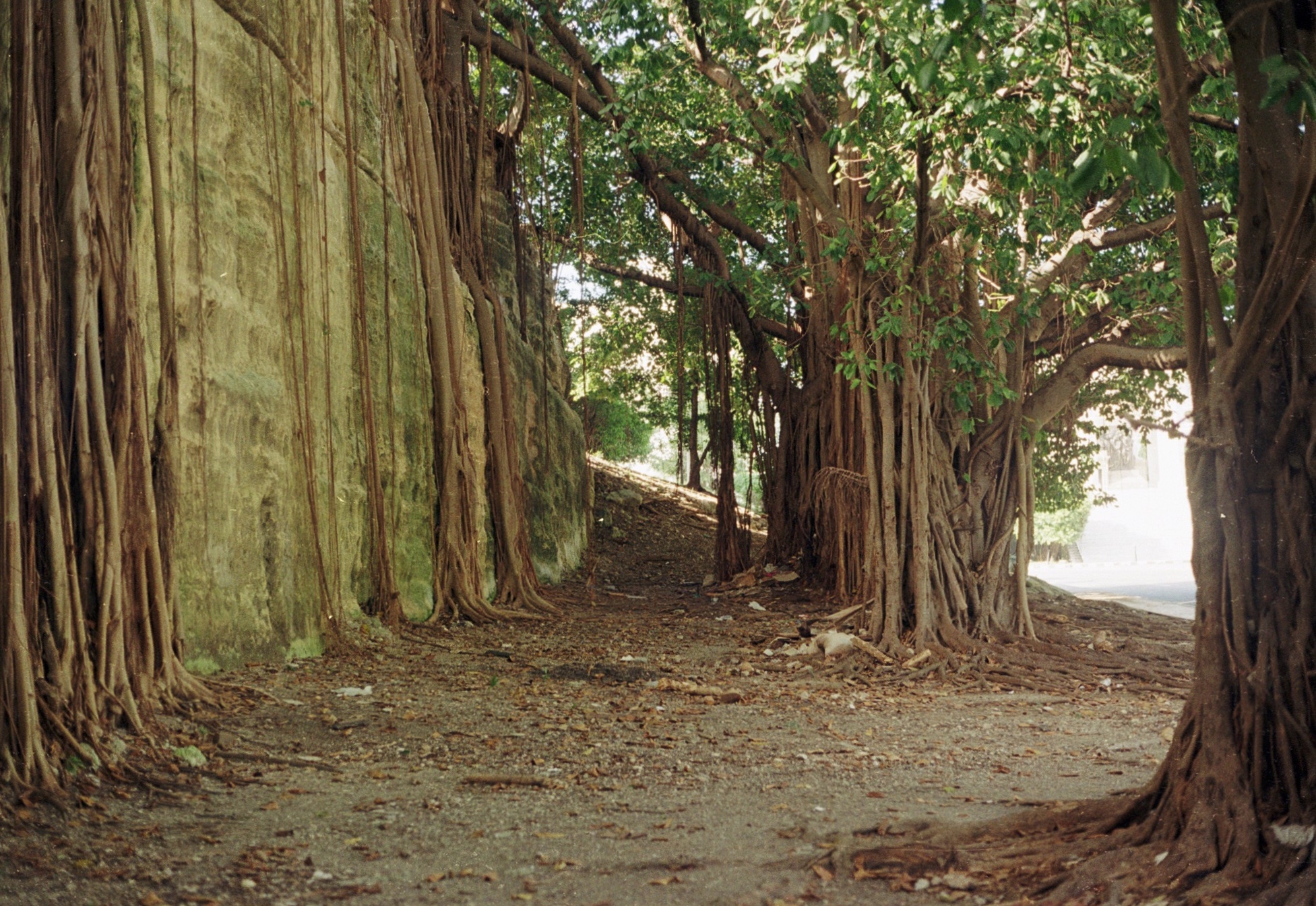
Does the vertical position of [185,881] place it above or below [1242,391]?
below

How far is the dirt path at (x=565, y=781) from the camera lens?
263cm

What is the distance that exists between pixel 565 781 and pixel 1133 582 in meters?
19.1

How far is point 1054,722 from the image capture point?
4.84m

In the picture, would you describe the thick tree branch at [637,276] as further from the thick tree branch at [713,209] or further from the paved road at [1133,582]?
the paved road at [1133,582]

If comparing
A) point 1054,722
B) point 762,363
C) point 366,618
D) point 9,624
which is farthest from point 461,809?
point 762,363

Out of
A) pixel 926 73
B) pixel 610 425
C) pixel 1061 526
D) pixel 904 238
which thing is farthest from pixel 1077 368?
pixel 1061 526

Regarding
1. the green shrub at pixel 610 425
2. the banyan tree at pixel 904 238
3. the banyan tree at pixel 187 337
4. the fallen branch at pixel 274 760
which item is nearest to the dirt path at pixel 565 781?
the fallen branch at pixel 274 760

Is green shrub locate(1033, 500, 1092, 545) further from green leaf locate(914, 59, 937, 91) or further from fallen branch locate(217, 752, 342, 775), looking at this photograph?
green leaf locate(914, 59, 937, 91)

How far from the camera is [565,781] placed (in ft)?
12.0

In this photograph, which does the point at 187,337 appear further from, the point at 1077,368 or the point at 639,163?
the point at 1077,368

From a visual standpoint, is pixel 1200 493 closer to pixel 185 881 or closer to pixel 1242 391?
pixel 1242 391

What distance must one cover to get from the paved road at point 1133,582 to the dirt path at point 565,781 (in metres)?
6.88

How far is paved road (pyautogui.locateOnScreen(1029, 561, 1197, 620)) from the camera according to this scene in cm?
1252

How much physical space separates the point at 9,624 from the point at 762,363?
7526 mm
